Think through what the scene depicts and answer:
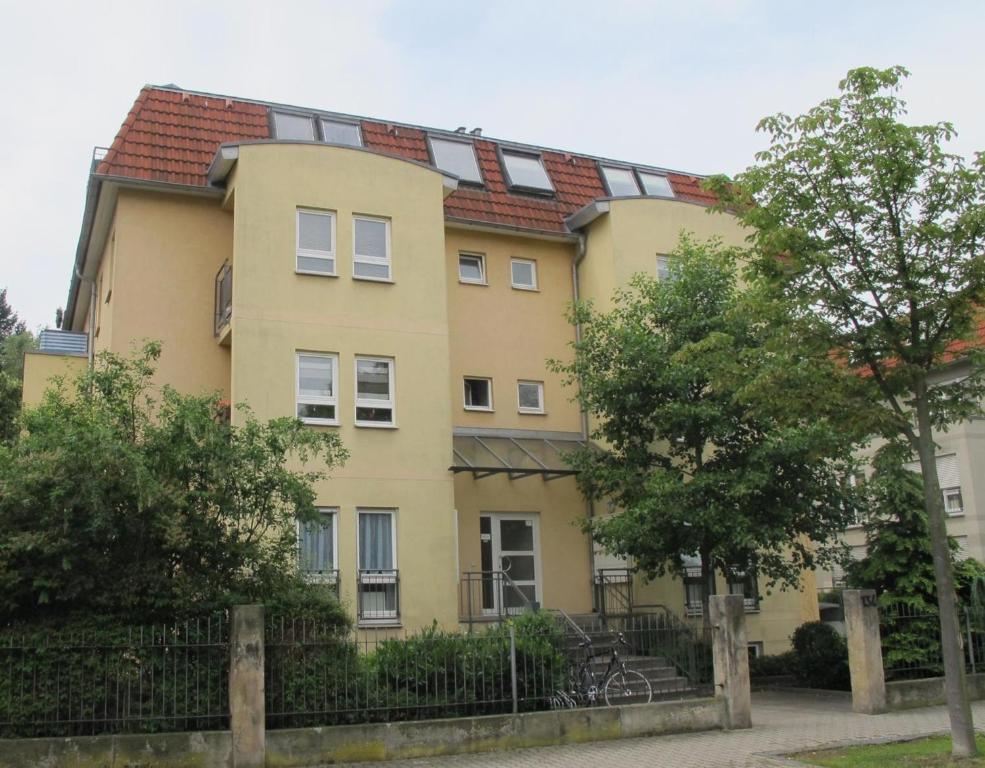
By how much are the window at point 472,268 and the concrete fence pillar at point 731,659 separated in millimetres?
9958

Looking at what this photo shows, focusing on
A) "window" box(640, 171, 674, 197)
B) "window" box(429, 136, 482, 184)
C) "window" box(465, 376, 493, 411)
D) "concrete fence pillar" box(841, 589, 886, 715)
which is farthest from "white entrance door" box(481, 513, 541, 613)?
"window" box(640, 171, 674, 197)

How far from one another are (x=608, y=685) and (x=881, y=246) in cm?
693

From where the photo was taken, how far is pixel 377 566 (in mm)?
18047

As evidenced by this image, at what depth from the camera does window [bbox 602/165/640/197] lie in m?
25.4

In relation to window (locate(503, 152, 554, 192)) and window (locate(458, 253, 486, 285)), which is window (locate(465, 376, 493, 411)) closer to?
window (locate(458, 253, 486, 285))

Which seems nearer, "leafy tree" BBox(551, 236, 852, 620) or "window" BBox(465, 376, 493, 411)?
"leafy tree" BBox(551, 236, 852, 620)

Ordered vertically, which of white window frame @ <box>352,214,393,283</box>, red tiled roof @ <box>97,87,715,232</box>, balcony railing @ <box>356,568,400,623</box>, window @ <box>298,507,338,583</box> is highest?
red tiled roof @ <box>97,87,715,232</box>

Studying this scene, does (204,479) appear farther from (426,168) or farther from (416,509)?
(426,168)

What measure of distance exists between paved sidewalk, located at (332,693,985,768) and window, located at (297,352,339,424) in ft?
25.0

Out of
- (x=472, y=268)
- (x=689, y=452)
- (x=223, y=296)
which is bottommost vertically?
(x=689, y=452)

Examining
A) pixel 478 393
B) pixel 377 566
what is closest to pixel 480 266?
pixel 478 393

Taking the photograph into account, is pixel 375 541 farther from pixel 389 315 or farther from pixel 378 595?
pixel 389 315

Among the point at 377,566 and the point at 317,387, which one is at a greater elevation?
the point at 317,387

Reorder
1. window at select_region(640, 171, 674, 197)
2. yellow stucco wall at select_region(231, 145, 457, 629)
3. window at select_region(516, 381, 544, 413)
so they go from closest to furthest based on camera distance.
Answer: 1. yellow stucco wall at select_region(231, 145, 457, 629)
2. window at select_region(516, 381, 544, 413)
3. window at select_region(640, 171, 674, 197)
